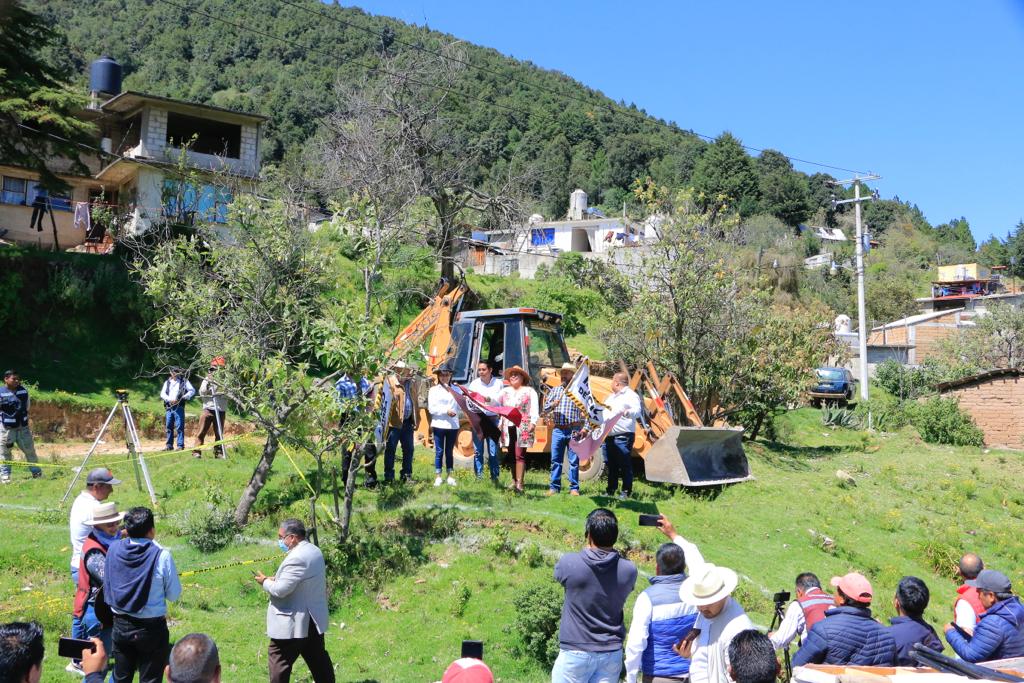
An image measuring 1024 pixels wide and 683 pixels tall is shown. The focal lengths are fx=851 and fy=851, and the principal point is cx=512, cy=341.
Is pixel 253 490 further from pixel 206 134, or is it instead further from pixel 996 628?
pixel 206 134

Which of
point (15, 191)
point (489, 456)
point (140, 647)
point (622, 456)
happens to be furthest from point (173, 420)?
point (15, 191)

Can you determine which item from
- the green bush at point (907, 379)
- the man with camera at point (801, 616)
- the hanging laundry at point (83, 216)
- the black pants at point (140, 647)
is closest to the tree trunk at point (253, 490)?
the black pants at point (140, 647)

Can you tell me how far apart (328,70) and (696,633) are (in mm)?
86489

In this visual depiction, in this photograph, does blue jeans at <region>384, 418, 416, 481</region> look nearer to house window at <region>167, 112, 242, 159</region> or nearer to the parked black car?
the parked black car

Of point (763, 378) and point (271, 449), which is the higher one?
point (763, 378)

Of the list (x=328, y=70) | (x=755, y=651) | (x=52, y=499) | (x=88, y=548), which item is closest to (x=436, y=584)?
(x=88, y=548)

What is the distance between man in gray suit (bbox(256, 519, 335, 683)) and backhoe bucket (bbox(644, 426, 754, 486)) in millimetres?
7983

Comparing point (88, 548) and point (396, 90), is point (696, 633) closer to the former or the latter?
point (88, 548)

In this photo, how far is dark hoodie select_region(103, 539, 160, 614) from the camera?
20.0ft

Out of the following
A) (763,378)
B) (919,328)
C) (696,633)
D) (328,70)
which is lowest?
(696,633)

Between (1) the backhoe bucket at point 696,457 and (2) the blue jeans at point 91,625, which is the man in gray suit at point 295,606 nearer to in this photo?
(2) the blue jeans at point 91,625

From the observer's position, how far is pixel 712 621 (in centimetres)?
516

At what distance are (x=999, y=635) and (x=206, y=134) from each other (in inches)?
1440

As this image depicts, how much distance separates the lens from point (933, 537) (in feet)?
47.1
